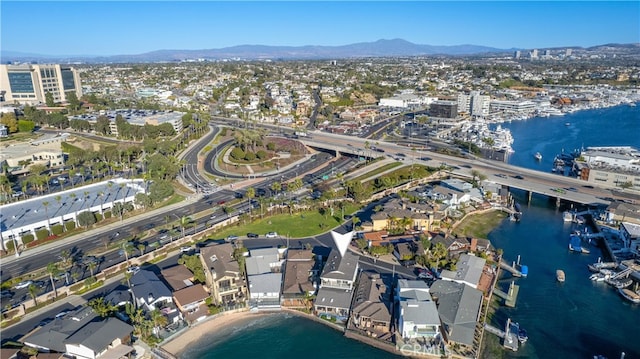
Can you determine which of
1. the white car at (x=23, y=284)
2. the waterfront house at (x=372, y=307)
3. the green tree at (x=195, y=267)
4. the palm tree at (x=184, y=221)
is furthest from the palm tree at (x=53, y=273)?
the waterfront house at (x=372, y=307)

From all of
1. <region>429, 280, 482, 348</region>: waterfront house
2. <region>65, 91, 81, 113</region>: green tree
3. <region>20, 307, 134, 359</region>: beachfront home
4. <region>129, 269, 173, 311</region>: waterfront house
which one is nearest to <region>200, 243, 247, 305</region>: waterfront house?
<region>129, 269, 173, 311</region>: waterfront house

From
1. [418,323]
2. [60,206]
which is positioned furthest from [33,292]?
[418,323]

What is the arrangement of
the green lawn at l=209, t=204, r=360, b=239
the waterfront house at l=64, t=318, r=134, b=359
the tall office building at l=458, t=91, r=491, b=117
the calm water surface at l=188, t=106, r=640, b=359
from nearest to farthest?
1. the waterfront house at l=64, t=318, r=134, b=359
2. the calm water surface at l=188, t=106, r=640, b=359
3. the green lawn at l=209, t=204, r=360, b=239
4. the tall office building at l=458, t=91, r=491, b=117

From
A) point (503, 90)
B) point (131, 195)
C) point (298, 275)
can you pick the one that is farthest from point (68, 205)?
point (503, 90)

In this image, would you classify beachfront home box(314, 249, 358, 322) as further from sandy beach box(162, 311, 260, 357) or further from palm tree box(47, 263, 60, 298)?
palm tree box(47, 263, 60, 298)

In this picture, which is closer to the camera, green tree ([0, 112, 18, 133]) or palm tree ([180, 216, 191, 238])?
palm tree ([180, 216, 191, 238])

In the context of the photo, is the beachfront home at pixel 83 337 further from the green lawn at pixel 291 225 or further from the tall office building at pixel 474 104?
the tall office building at pixel 474 104

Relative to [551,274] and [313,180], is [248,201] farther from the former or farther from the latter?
[551,274]
